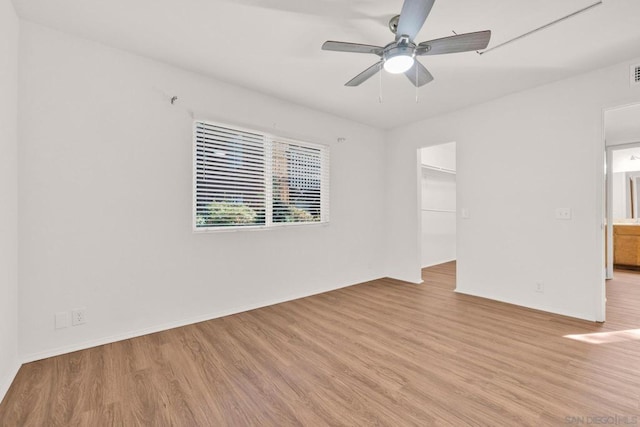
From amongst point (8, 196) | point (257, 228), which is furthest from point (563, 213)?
point (8, 196)

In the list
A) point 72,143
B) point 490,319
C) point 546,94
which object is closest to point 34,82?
point 72,143

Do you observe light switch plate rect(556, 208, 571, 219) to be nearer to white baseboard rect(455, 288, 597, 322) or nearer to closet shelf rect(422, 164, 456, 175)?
white baseboard rect(455, 288, 597, 322)

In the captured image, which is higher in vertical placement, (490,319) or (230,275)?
(230,275)

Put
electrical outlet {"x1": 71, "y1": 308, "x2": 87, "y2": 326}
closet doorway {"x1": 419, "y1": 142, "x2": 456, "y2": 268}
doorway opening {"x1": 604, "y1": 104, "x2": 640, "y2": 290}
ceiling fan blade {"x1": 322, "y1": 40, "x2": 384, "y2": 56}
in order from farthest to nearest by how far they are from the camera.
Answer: closet doorway {"x1": 419, "y1": 142, "x2": 456, "y2": 268} → doorway opening {"x1": 604, "y1": 104, "x2": 640, "y2": 290} → electrical outlet {"x1": 71, "y1": 308, "x2": 87, "y2": 326} → ceiling fan blade {"x1": 322, "y1": 40, "x2": 384, "y2": 56}

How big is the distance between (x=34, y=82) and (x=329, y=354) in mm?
3170

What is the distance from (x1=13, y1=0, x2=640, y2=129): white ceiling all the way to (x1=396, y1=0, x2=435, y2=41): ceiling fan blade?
303 millimetres

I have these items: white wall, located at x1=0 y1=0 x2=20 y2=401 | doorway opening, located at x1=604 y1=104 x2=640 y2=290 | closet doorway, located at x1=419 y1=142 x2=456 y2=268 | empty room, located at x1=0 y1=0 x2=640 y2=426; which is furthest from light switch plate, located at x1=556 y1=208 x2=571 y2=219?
white wall, located at x1=0 y1=0 x2=20 y2=401

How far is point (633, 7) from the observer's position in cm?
198

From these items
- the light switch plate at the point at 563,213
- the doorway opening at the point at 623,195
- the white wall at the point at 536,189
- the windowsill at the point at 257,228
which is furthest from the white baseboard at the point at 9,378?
the doorway opening at the point at 623,195

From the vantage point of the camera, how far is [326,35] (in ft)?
7.65

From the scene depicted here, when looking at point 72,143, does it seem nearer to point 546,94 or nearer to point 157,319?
point 157,319

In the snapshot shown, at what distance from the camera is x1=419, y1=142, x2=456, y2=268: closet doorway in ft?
18.7

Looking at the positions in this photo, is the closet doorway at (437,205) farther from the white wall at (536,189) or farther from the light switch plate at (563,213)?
the light switch plate at (563,213)

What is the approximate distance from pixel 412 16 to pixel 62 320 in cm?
340
